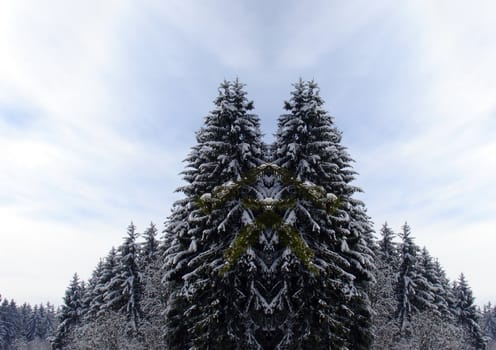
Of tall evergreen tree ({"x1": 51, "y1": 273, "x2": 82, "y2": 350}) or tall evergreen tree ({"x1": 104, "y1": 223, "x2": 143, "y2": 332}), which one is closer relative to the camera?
tall evergreen tree ({"x1": 104, "y1": 223, "x2": 143, "y2": 332})

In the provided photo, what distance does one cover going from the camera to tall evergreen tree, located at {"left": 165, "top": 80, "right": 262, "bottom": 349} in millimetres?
16375

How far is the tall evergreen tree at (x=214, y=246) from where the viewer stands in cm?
1638

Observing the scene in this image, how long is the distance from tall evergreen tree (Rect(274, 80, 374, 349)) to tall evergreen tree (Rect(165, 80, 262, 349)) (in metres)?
1.64

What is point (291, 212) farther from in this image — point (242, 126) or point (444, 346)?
point (444, 346)

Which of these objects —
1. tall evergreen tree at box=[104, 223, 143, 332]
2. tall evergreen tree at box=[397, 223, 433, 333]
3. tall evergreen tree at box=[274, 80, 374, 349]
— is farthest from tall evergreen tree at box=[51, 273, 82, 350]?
tall evergreen tree at box=[274, 80, 374, 349]

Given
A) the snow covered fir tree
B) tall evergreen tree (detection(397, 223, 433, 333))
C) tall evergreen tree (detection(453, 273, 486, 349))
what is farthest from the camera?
tall evergreen tree (detection(453, 273, 486, 349))

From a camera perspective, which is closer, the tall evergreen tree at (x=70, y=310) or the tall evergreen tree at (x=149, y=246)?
the tall evergreen tree at (x=149, y=246)

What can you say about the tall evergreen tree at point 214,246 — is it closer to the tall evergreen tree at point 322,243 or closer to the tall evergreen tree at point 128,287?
the tall evergreen tree at point 322,243

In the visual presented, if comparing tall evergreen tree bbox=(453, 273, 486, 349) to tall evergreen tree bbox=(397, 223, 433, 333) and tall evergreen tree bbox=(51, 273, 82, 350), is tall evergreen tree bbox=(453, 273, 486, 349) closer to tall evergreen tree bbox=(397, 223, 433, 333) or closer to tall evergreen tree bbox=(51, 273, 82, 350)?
tall evergreen tree bbox=(397, 223, 433, 333)

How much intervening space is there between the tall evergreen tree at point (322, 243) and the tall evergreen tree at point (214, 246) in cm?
164

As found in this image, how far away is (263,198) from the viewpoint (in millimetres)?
16266

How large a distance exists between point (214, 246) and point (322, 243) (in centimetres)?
443

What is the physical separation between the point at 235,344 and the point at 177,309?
470 cm

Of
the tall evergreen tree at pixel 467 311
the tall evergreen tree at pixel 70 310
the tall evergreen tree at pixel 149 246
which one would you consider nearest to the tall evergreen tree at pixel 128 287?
the tall evergreen tree at pixel 149 246
